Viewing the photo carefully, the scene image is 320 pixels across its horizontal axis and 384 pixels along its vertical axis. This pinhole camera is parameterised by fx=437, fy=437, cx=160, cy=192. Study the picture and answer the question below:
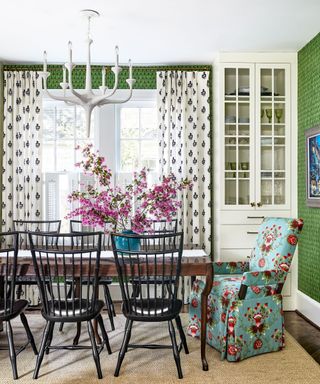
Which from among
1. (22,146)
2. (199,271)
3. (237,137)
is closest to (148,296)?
(199,271)

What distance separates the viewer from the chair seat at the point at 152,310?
3008 mm

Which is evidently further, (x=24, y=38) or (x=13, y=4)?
(x=24, y=38)

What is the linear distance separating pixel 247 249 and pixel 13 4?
10.9 feet

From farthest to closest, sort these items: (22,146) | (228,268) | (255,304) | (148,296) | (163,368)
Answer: (22,146) < (228,268) < (255,304) < (163,368) < (148,296)

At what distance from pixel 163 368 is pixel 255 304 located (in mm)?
840

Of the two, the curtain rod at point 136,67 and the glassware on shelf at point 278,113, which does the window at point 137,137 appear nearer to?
the curtain rod at point 136,67

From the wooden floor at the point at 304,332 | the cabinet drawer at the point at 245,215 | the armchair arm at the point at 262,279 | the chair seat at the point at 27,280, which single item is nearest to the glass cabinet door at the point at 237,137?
the cabinet drawer at the point at 245,215

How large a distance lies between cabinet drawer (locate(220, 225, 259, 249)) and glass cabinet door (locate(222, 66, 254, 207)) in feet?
0.87

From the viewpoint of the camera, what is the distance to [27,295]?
200 inches

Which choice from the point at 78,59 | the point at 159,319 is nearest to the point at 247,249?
the point at 159,319

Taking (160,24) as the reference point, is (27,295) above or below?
below

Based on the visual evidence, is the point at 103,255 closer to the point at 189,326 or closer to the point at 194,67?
the point at 189,326

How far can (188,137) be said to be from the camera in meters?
5.17

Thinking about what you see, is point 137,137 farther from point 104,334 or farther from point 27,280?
point 104,334
